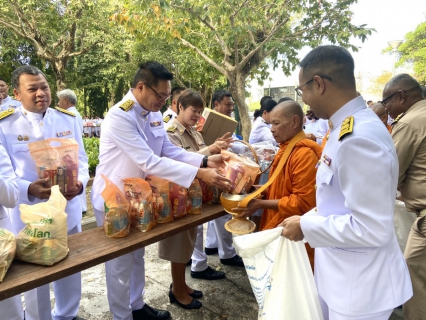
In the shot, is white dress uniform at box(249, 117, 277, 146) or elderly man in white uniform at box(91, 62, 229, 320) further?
white dress uniform at box(249, 117, 277, 146)

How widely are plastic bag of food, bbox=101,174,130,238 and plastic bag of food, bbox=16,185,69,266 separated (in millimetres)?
349

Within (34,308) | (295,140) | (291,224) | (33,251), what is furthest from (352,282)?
(34,308)

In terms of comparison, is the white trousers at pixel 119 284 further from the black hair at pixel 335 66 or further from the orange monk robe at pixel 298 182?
the black hair at pixel 335 66

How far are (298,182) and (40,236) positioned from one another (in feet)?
5.35

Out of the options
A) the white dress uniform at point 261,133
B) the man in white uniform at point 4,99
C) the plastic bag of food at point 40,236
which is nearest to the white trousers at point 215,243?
the white dress uniform at point 261,133

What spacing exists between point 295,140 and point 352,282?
113cm

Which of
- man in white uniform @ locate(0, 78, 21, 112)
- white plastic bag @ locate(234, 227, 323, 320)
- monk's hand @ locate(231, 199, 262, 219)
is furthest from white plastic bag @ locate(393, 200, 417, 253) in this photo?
man in white uniform @ locate(0, 78, 21, 112)

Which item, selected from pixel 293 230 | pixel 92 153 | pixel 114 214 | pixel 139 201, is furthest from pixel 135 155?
pixel 92 153

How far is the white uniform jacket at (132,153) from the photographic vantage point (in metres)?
2.34

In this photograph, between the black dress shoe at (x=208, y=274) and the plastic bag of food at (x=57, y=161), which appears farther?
the black dress shoe at (x=208, y=274)

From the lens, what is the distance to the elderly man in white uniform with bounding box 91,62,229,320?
2340 mm

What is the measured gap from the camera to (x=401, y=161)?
2439 millimetres

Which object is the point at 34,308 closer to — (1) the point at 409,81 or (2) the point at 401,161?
(2) the point at 401,161

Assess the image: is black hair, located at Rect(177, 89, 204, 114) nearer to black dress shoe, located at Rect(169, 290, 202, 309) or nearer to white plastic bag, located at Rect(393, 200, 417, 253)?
black dress shoe, located at Rect(169, 290, 202, 309)
